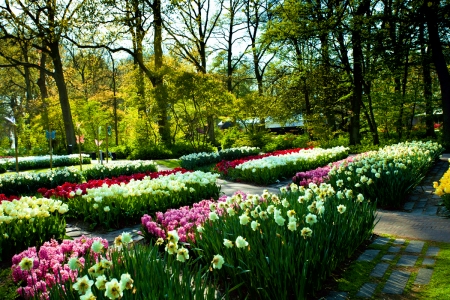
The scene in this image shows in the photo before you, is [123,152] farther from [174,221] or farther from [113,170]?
[174,221]

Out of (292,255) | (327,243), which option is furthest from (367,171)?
(292,255)

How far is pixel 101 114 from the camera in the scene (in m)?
27.5

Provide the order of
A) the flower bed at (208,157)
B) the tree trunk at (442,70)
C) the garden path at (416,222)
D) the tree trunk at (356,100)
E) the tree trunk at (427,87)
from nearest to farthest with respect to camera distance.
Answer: the garden path at (416,222), the tree trunk at (442,70), the flower bed at (208,157), the tree trunk at (427,87), the tree trunk at (356,100)

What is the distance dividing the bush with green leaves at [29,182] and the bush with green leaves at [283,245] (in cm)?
718

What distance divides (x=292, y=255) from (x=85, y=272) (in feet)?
4.69

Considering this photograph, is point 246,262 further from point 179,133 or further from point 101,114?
point 101,114

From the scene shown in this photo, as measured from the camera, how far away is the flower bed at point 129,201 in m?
5.36

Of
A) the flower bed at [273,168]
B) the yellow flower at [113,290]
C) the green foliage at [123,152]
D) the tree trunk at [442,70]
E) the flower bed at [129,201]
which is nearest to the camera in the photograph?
the yellow flower at [113,290]

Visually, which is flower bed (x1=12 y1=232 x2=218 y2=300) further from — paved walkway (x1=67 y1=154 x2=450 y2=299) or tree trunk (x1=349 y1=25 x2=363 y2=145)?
tree trunk (x1=349 y1=25 x2=363 y2=145)

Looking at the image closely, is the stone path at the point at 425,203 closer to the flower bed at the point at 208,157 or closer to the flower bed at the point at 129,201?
the flower bed at the point at 129,201

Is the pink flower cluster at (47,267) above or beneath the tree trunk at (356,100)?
beneath

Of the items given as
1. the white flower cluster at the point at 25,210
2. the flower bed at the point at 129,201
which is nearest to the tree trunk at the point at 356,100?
the flower bed at the point at 129,201

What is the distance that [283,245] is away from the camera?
8.85 feet

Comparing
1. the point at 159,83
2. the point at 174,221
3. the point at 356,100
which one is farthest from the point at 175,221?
the point at 159,83
